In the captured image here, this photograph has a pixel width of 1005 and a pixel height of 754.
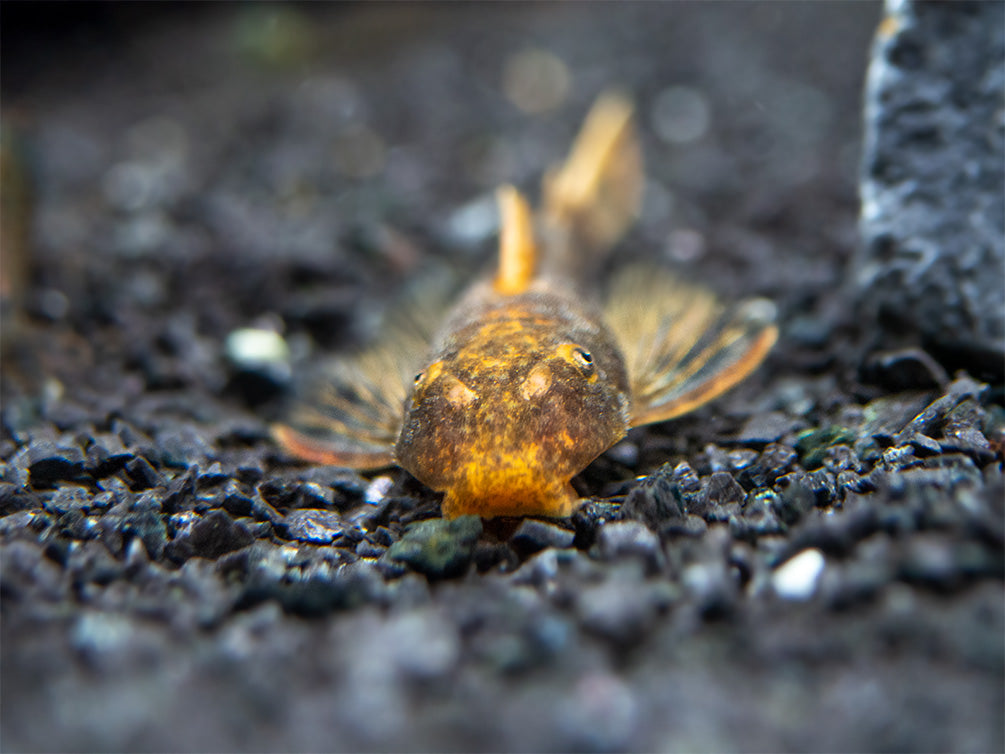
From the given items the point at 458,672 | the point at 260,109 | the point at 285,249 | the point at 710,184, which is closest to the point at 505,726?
the point at 458,672

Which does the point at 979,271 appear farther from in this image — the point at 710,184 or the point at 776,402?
the point at 710,184

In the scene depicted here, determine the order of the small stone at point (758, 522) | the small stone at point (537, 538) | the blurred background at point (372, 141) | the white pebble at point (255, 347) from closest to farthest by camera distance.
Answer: the small stone at point (758, 522), the small stone at point (537, 538), the white pebble at point (255, 347), the blurred background at point (372, 141)

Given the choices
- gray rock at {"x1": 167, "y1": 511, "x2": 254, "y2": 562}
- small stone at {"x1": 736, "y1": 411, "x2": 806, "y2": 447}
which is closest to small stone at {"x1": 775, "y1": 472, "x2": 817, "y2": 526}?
small stone at {"x1": 736, "y1": 411, "x2": 806, "y2": 447}

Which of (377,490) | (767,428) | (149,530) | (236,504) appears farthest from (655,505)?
(149,530)

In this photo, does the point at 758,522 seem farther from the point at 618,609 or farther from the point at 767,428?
the point at 767,428

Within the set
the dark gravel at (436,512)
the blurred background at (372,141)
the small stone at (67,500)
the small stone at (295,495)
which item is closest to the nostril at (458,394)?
the dark gravel at (436,512)

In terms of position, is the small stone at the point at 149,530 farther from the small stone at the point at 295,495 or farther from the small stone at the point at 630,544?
the small stone at the point at 630,544
